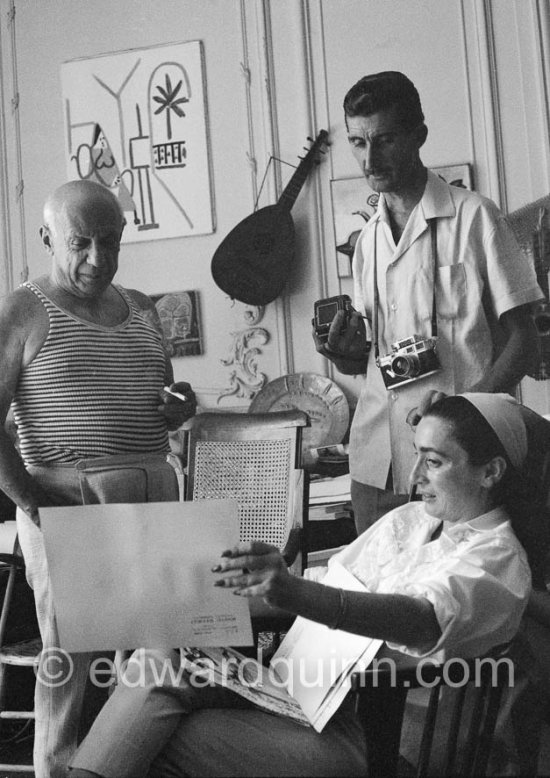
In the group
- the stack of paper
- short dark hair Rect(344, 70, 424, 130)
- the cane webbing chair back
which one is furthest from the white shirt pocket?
the stack of paper

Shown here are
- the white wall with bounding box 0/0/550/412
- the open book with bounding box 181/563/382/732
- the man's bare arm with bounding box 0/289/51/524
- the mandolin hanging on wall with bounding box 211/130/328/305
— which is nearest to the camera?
the open book with bounding box 181/563/382/732

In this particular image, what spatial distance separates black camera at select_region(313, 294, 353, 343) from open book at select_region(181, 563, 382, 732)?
2.03 feet

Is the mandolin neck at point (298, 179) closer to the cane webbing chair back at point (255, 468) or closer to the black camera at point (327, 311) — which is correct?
the cane webbing chair back at point (255, 468)

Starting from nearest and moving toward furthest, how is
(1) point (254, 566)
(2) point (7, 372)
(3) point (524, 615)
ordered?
(1) point (254, 566), (3) point (524, 615), (2) point (7, 372)

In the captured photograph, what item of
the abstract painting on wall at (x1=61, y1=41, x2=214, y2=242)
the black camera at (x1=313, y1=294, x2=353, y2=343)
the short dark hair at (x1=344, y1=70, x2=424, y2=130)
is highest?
the abstract painting on wall at (x1=61, y1=41, x2=214, y2=242)

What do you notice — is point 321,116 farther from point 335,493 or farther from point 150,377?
point 150,377

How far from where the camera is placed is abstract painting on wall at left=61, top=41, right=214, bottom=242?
14.0 ft

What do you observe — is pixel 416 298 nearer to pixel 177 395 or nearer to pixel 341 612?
pixel 177 395

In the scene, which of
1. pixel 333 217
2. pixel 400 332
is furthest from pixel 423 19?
pixel 400 332

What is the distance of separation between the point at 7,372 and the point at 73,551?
657 mm

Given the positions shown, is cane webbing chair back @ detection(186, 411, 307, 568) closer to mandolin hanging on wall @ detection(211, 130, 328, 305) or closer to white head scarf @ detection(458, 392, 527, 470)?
white head scarf @ detection(458, 392, 527, 470)

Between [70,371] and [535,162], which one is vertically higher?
[535,162]

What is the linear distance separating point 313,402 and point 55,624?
2214 millimetres

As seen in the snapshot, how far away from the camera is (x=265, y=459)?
2684 millimetres
